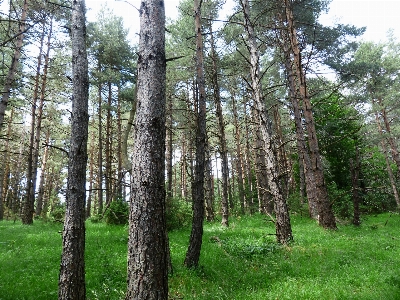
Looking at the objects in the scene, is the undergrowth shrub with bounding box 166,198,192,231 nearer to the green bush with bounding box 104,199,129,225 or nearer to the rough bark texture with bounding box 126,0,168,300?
the green bush with bounding box 104,199,129,225

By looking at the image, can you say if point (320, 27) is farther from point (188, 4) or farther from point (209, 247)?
point (209, 247)

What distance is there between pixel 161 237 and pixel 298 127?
12.9m

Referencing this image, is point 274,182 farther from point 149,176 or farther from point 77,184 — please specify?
point 149,176

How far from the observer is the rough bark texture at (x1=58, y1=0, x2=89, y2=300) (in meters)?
5.07

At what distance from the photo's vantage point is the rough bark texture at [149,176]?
342 centimetres

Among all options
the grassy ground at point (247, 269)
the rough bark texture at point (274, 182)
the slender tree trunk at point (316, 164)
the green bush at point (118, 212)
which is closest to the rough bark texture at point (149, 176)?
the grassy ground at point (247, 269)

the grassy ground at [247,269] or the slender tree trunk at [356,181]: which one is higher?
the slender tree trunk at [356,181]

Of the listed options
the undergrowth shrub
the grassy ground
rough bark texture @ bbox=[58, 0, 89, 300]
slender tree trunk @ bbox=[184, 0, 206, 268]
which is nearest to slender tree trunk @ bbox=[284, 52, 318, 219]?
the grassy ground

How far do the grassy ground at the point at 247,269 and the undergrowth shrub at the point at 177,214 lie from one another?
227 centimetres

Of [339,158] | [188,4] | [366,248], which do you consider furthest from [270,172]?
[339,158]

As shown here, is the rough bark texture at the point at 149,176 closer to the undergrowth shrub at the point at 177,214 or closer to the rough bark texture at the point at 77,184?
the rough bark texture at the point at 77,184

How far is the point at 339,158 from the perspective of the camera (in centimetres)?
2200

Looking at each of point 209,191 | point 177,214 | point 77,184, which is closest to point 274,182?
point 209,191

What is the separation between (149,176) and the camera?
3.60 meters
